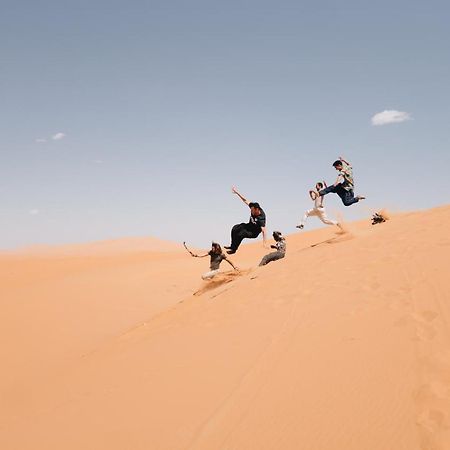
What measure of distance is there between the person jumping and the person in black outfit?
1.87 metres

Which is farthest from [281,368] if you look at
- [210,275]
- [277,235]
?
[210,275]

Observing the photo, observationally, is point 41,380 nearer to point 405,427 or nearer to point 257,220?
point 257,220

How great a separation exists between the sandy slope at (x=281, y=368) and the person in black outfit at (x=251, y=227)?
2.98 feet

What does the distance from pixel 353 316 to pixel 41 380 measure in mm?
5183

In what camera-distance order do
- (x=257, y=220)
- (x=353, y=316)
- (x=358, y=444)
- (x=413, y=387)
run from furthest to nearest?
(x=257, y=220) → (x=353, y=316) → (x=413, y=387) → (x=358, y=444)

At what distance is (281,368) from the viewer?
4.52 meters

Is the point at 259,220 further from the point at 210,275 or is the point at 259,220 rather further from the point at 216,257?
the point at 210,275

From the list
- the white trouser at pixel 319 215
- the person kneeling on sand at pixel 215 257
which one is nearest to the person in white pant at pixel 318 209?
the white trouser at pixel 319 215

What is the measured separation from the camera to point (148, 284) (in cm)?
1709

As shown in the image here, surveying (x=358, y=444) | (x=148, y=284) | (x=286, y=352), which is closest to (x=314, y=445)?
(x=358, y=444)

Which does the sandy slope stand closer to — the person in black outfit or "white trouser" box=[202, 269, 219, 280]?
the person in black outfit

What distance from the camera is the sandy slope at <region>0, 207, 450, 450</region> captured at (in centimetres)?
349

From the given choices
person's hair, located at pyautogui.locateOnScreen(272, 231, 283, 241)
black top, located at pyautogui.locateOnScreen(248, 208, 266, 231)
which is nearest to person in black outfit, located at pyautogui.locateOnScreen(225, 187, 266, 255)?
black top, located at pyautogui.locateOnScreen(248, 208, 266, 231)

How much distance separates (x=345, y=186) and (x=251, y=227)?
2447 mm
